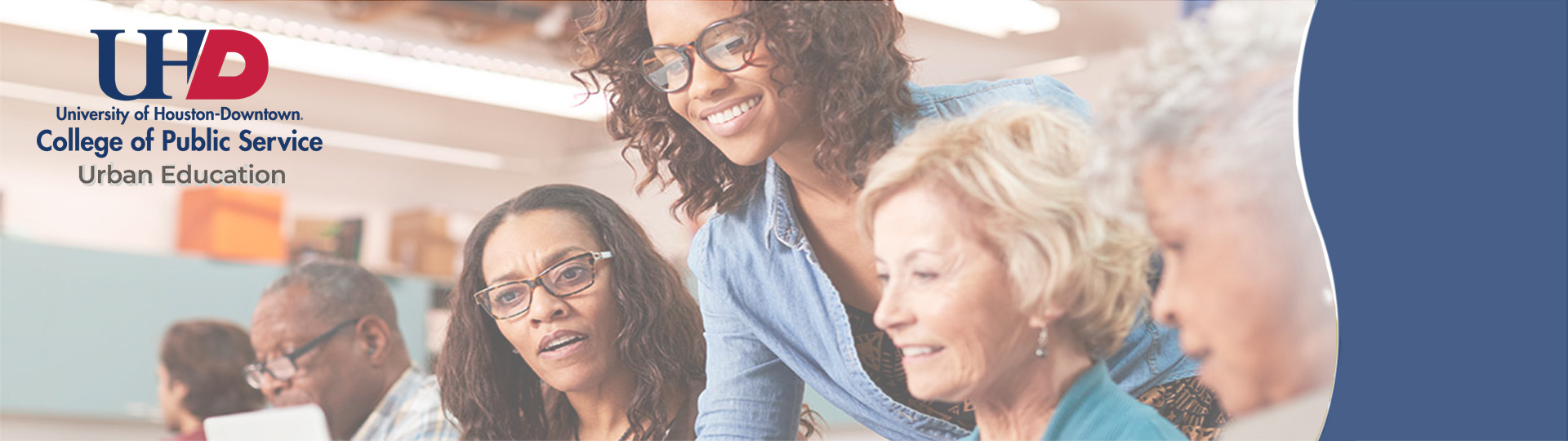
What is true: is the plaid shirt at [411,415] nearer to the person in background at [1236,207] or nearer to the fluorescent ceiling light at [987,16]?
the fluorescent ceiling light at [987,16]

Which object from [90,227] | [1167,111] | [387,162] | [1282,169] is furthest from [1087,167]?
[90,227]

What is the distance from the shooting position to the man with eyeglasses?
2.17 meters

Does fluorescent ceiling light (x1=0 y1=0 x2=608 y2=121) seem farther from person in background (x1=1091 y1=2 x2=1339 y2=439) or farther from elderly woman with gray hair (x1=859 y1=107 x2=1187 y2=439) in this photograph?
person in background (x1=1091 y1=2 x2=1339 y2=439)

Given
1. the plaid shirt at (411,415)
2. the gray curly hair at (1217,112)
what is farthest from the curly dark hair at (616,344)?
the gray curly hair at (1217,112)

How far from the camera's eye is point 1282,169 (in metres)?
1.51

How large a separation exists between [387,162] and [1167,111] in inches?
51.2

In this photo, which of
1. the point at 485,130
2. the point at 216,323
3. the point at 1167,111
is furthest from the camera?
the point at 216,323

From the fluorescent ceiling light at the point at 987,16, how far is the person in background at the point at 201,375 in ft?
4.23

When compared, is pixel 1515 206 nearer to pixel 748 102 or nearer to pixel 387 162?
pixel 748 102

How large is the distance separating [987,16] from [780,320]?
1.48 ft

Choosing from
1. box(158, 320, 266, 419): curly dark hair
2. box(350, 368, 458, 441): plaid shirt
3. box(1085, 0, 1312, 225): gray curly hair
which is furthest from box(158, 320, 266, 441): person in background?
box(1085, 0, 1312, 225): gray curly hair

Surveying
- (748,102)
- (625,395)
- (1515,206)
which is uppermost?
(748,102)

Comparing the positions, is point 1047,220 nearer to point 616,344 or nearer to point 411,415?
point 616,344

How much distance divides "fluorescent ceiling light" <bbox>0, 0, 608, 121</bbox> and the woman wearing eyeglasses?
0.25m
